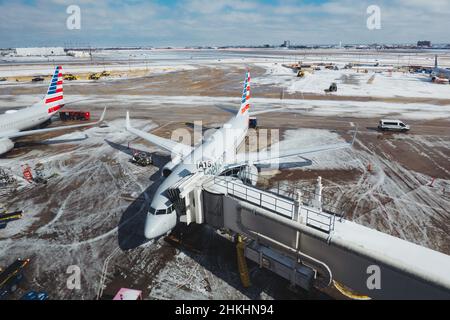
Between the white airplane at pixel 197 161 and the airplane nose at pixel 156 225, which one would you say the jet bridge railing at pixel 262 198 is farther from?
the airplane nose at pixel 156 225

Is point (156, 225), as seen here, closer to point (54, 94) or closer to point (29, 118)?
point (29, 118)

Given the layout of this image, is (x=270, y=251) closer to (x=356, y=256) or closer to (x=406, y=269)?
(x=356, y=256)

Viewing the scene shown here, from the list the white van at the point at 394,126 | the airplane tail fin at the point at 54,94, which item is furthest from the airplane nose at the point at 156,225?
the white van at the point at 394,126

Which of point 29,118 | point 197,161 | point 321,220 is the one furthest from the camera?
point 29,118

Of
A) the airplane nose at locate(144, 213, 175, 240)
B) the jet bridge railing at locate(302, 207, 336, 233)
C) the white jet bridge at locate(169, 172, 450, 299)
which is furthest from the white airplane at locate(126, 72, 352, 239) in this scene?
the jet bridge railing at locate(302, 207, 336, 233)

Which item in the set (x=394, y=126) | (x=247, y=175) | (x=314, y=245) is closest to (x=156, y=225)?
(x=314, y=245)
